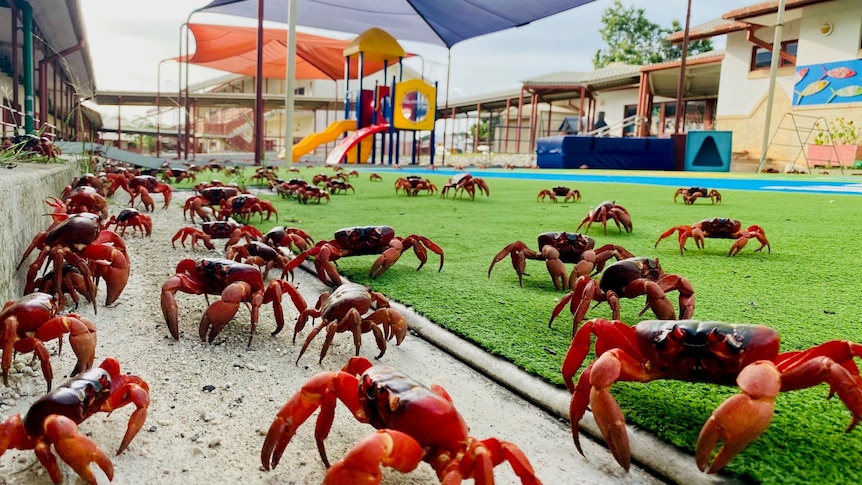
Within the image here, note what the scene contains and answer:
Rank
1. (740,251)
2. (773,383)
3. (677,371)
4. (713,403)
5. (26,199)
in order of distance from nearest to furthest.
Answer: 1. (773,383)
2. (677,371)
3. (713,403)
4. (26,199)
5. (740,251)

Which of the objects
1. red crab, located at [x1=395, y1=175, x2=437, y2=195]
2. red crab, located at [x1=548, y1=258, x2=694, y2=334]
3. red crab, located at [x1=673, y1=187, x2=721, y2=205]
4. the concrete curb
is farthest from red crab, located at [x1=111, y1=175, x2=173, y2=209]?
red crab, located at [x1=673, y1=187, x2=721, y2=205]

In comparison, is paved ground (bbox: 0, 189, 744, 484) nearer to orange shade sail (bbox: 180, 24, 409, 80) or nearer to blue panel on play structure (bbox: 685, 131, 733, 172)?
blue panel on play structure (bbox: 685, 131, 733, 172)

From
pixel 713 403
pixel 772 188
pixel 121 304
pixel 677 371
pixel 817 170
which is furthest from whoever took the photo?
pixel 817 170

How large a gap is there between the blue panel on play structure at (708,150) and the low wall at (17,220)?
2297 centimetres

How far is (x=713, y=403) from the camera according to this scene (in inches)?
71.4

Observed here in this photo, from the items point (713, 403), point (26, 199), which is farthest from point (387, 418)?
point (26, 199)

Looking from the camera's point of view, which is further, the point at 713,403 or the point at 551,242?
the point at 551,242

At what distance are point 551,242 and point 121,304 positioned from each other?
2.47 m

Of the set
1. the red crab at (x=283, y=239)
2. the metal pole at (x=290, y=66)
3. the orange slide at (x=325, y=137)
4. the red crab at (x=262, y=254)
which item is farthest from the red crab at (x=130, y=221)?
the orange slide at (x=325, y=137)

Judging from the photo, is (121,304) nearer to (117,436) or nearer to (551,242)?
(117,436)

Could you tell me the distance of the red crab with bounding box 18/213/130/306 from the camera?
280cm

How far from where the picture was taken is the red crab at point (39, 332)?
1886 millimetres

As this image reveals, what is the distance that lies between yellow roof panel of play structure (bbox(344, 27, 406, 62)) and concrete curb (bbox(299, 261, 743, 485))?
22.0 meters

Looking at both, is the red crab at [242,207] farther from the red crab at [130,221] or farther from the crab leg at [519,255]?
the crab leg at [519,255]
